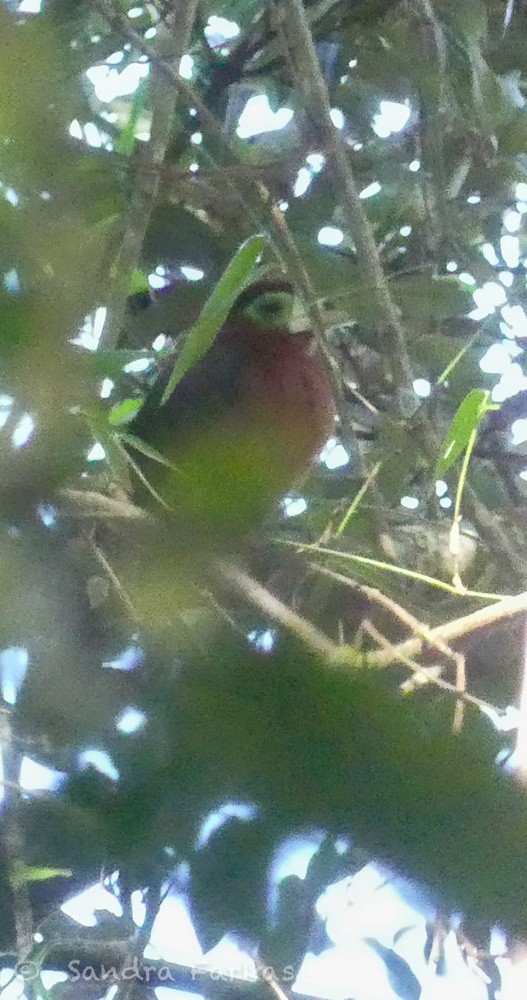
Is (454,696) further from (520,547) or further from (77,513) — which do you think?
(520,547)

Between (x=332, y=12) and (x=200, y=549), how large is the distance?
0.98 metres

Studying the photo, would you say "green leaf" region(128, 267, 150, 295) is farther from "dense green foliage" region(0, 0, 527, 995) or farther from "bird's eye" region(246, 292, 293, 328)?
"bird's eye" region(246, 292, 293, 328)

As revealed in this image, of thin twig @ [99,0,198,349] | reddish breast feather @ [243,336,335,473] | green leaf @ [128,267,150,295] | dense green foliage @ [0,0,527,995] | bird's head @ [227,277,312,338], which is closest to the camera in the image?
dense green foliage @ [0,0,527,995]

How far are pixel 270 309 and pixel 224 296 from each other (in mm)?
694

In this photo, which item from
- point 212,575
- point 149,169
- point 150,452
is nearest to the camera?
point 212,575

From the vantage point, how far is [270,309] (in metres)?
1.20

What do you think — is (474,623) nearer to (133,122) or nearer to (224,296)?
(224,296)

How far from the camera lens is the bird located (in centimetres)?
44

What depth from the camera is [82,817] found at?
0.49 meters
